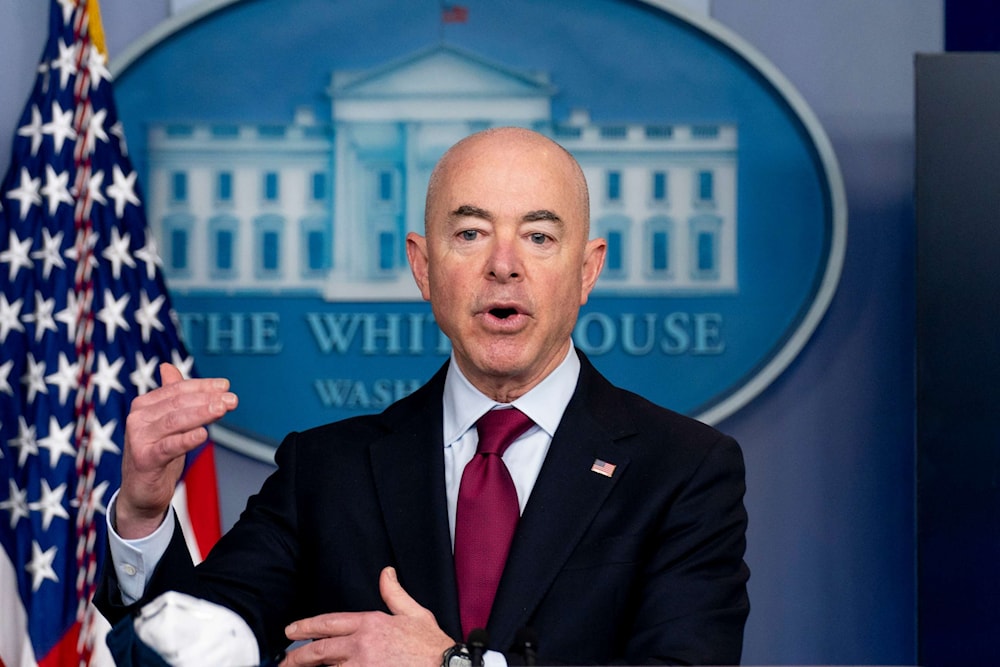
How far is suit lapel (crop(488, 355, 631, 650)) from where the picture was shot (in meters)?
1.73

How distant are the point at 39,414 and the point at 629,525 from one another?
1.64 metres

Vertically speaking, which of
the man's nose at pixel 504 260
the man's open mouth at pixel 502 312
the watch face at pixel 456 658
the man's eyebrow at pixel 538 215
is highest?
the man's eyebrow at pixel 538 215

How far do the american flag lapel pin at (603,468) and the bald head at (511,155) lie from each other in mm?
367

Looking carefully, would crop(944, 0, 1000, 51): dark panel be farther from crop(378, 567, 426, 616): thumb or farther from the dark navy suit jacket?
crop(378, 567, 426, 616): thumb

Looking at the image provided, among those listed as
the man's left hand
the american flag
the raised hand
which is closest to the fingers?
the raised hand

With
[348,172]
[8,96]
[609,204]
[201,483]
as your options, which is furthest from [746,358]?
[8,96]

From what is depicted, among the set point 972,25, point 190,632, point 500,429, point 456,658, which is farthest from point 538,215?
point 972,25

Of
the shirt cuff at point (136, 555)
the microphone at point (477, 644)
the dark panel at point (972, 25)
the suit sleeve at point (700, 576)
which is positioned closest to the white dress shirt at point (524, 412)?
the suit sleeve at point (700, 576)

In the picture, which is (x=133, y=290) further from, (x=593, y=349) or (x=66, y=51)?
(x=593, y=349)

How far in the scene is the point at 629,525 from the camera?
1796 millimetres

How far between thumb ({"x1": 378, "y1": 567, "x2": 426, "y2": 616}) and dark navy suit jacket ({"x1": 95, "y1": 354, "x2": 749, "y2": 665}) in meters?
0.18

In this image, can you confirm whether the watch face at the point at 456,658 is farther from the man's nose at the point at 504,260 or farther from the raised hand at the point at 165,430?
the man's nose at the point at 504,260

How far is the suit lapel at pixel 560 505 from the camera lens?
1730 millimetres

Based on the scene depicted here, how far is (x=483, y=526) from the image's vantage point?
183cm
